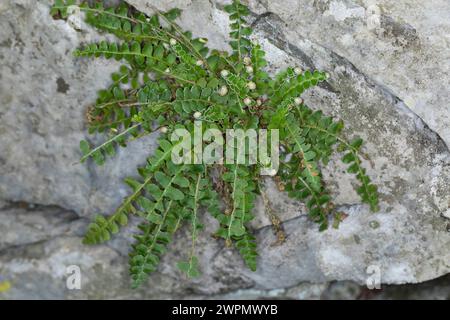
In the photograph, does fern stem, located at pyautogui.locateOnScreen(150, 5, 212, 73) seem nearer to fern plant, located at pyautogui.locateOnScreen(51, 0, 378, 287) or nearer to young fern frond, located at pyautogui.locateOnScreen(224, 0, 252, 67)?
fern plant, located at pyautogui.locateOnScreen(51, 0, 378, 287)

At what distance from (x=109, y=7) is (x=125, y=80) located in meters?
0.48

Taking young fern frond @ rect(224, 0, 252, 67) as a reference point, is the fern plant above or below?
below

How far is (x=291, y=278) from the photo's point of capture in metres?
4.17

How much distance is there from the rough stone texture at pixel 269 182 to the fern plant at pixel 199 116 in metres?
0.15

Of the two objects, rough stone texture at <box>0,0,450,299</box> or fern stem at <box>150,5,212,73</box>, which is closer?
rough stone texture at <box>0,0,450,299</box>

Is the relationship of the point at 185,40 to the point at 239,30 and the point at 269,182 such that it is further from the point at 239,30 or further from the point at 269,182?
the point at 269,182

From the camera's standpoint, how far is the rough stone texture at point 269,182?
3385mm

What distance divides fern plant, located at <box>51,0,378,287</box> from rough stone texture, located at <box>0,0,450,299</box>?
0.15m

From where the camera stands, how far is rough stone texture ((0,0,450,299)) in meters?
3.38

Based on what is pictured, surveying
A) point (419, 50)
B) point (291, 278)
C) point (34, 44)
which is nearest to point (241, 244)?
point (291, 278)

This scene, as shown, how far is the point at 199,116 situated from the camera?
3.45 metres

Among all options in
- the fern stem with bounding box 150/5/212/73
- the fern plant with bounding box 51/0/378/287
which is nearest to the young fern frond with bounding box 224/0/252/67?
the fern plant with bounding box 51/0/378/287

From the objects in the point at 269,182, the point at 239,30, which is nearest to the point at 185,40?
the point at 239,30

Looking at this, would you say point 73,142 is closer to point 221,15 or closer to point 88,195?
point 88,195
